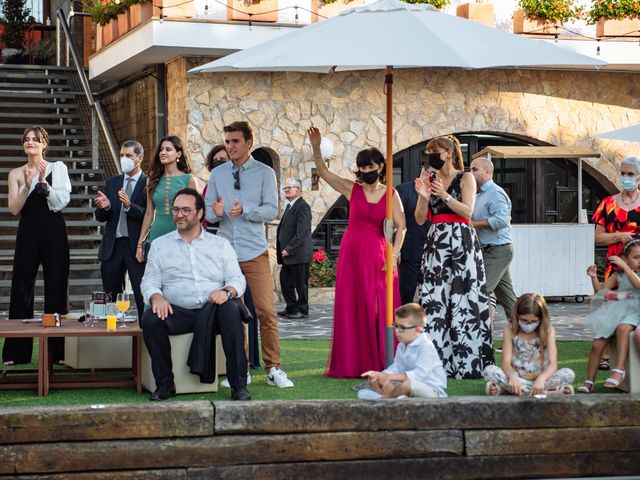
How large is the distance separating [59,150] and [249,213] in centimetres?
1099

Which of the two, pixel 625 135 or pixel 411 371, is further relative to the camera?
pixel 625 135

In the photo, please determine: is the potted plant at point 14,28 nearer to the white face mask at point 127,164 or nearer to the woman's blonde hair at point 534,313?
the white face mask at point 127,164

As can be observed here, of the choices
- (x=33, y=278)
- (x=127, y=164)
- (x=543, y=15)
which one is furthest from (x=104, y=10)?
(x=33, y=278)

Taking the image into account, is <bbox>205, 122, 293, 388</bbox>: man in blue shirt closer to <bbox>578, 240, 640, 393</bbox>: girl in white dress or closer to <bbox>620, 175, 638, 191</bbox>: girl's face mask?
<bbox>578, 240, 640, 393</bbox>: girl in white dress

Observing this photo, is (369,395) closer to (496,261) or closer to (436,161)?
(436,161)

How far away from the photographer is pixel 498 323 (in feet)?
45.5

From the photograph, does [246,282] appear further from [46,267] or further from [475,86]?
[475,86]

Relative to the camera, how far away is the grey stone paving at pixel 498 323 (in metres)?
12.4

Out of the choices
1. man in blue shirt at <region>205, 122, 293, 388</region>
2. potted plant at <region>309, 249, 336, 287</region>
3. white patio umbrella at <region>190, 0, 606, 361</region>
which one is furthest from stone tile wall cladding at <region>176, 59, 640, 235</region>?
white patio umbrella at <region>190, 0, 606, 361</region>

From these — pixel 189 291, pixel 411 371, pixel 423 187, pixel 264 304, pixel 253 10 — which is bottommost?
pixel 411 371

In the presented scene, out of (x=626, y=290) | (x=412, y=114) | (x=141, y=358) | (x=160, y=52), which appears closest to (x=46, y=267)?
(x=141, y=358)

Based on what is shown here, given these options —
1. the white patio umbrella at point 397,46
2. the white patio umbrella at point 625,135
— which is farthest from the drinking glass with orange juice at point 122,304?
the white patio umbrella at point 625,135

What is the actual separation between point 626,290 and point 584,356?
1.97m

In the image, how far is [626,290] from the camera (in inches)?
339
